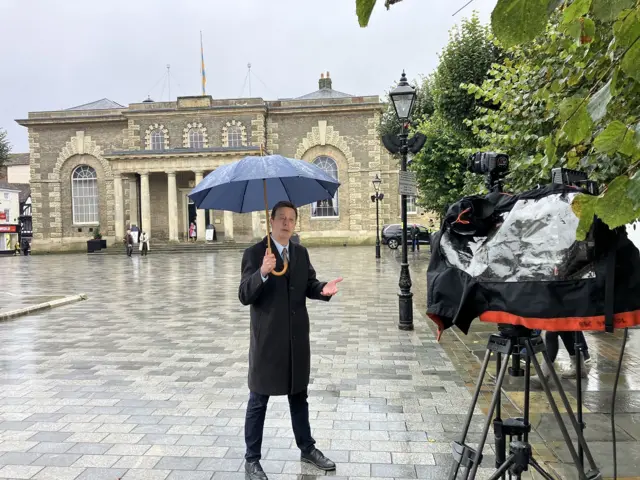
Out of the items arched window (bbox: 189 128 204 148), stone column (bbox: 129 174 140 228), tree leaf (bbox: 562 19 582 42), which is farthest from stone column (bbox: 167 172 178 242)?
tree leaf (bbox: 562 19 582 42)

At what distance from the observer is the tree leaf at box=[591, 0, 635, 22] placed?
1318 millimetres

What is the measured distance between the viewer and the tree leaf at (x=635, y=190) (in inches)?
54.6

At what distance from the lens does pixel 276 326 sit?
356 cm

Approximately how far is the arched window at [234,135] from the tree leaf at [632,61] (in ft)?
124

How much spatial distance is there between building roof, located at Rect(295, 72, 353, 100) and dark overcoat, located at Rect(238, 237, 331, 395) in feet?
130

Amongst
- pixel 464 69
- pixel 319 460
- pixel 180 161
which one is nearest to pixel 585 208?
pixel 319 460

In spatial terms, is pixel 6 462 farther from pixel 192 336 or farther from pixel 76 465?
pixel 192 336

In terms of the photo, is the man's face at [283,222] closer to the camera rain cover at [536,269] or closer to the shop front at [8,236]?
the camera rain cover at [536,269]

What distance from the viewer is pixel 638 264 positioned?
2.23 m

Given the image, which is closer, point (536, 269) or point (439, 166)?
point (536, 269)

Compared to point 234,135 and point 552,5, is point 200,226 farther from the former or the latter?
point 552,5

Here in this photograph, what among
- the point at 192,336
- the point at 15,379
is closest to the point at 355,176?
the point at 192,336

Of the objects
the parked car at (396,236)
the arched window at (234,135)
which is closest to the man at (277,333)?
the parked car at (396,236)

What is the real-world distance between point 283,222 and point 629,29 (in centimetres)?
244
